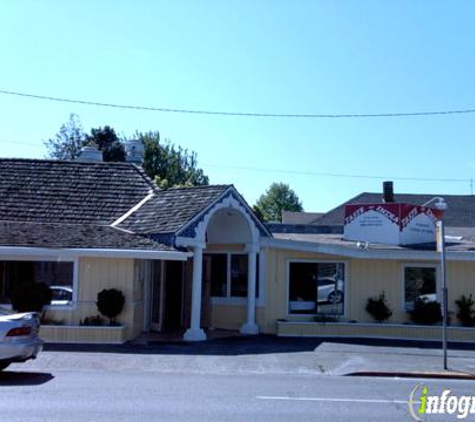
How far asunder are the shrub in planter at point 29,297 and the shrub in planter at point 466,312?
11.9 meters

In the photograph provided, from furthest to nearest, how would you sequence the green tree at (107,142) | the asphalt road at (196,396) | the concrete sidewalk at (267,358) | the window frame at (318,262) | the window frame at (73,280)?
the green tree at (107,142) → the window frame at (318,262) → the window frame at (73,280) → the concrete sidewalk at (267,358) → the asphalt road at (196,396)

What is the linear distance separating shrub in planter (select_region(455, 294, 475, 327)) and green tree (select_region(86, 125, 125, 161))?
3887 centimetres

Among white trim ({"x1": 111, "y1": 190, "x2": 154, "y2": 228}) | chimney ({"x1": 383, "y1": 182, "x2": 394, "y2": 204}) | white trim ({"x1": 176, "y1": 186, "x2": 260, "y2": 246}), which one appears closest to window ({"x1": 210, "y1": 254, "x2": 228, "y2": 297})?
white trim ({"x1": 176, "y1": 186, "x2": 260, "y2": 246})

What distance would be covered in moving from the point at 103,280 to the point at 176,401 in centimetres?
895

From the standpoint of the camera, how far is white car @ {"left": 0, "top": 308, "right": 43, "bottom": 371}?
11.6 m

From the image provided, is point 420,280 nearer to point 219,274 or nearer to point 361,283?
point 361,283

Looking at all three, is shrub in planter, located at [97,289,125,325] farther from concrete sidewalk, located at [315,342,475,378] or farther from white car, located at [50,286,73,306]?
concrete sidewalk, located at [315,342,475,378]

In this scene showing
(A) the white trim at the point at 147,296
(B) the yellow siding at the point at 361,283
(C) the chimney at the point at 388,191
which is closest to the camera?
(A) the white trim at the point at 147,296

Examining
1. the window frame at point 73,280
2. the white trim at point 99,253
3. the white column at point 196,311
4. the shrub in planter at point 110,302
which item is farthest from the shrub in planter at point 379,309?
the window frame at point 73,280

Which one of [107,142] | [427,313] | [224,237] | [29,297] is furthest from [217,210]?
Answer: [107,142]

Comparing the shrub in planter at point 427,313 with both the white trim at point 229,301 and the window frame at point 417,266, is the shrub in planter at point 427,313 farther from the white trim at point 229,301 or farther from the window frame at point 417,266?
the white trim at point 229,301

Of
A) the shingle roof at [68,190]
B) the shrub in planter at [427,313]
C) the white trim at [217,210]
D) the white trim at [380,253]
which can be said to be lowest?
the shrub in planter at [427,313]

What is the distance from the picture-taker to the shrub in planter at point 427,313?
2052 centimetres

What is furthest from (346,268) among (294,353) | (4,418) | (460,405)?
(4,418)
